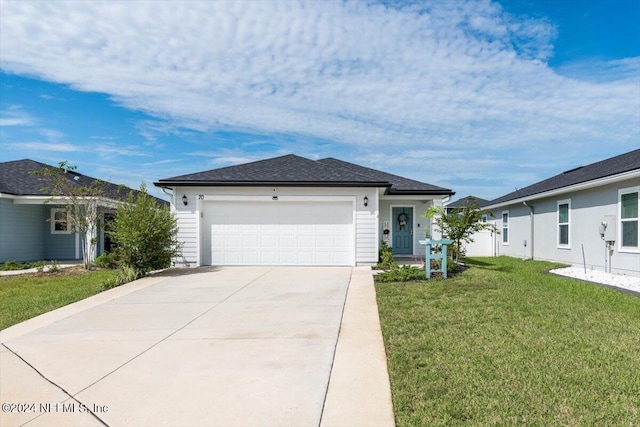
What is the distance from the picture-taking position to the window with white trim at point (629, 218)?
33.1ft

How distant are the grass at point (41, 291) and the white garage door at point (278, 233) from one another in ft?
11.9

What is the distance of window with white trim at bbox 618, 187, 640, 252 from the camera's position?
1008cm

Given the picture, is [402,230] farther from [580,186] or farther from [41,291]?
[41,291]

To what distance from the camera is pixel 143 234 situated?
10812mm

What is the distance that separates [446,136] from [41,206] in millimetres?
18112

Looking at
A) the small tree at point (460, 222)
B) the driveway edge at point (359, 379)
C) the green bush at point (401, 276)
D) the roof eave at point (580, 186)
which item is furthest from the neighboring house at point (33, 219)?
the roof eave at point (580, 186)

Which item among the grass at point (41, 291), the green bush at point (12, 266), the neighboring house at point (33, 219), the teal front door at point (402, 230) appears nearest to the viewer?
the grass at point (41, 291)

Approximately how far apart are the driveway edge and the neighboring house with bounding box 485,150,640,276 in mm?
8213

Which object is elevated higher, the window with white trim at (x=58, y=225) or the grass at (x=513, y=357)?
the window with white trim at (x=58, y=225)

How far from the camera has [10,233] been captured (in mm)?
14883

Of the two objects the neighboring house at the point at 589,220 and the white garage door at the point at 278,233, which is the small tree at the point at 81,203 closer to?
the white garage door at the point at 278,233

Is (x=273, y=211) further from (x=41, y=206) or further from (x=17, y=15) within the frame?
(x=41, y=206)

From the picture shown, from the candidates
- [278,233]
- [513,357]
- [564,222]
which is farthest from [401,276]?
[564,222]

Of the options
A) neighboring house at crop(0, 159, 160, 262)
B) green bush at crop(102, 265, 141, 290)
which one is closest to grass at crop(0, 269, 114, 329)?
green bush at crop(102, 265, 141, 290)
